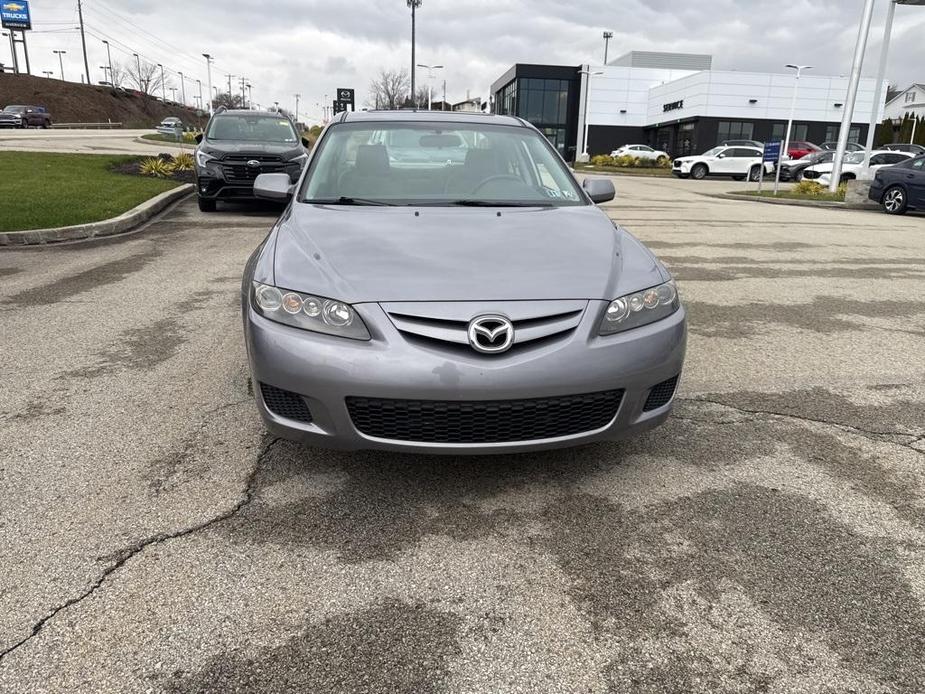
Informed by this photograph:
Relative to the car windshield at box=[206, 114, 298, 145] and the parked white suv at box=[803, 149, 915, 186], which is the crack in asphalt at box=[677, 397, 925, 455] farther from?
the parked white suv at box=[803, 149, 915, 186]

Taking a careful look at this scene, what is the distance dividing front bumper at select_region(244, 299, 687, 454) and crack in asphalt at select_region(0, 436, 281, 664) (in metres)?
0.32

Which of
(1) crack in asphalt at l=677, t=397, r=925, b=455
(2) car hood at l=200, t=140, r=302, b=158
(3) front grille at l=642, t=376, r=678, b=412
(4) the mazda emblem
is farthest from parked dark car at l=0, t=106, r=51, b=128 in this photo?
(3) front grille at l=642, t=376, r=678, b=412

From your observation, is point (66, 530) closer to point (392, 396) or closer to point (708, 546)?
point (392, 396)

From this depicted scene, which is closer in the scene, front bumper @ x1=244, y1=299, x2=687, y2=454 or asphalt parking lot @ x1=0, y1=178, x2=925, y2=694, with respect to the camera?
asphalt parking lot @ x1=0, y1=178, x2=925, y2=694

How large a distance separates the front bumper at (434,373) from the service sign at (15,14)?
10166cm

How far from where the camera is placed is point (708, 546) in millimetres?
2586

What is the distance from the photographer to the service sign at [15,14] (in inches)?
3191

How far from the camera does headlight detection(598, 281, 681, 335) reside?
2.78 metres

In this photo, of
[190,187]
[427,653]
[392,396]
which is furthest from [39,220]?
[427,653]

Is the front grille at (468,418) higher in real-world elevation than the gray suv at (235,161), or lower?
lower

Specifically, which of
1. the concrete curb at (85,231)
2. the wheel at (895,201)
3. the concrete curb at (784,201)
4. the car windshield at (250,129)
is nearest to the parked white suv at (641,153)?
the concrete curb at (784,201)

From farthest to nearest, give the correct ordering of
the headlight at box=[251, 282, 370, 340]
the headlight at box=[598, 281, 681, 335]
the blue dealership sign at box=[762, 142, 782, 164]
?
the blue dealership sign at box=[762, 142, 782, 164], the headlight at box=[598, 281, 681, 335], the headlight at box=[251, 282, 370, 340]

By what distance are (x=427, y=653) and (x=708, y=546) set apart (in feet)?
3.82

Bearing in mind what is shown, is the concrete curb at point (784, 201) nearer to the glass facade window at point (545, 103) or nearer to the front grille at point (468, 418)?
the front grille at point (468, 418)
